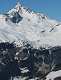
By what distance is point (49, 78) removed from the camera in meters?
146

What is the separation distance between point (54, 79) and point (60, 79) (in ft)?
9.99

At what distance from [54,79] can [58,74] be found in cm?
768

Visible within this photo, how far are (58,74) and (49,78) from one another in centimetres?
758

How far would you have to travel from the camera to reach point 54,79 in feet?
474

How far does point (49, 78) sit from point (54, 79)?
8.34ft

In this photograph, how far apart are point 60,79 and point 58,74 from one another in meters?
6.23

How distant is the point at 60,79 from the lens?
146 m

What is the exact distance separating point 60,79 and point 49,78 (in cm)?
504

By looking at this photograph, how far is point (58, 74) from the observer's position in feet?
497
